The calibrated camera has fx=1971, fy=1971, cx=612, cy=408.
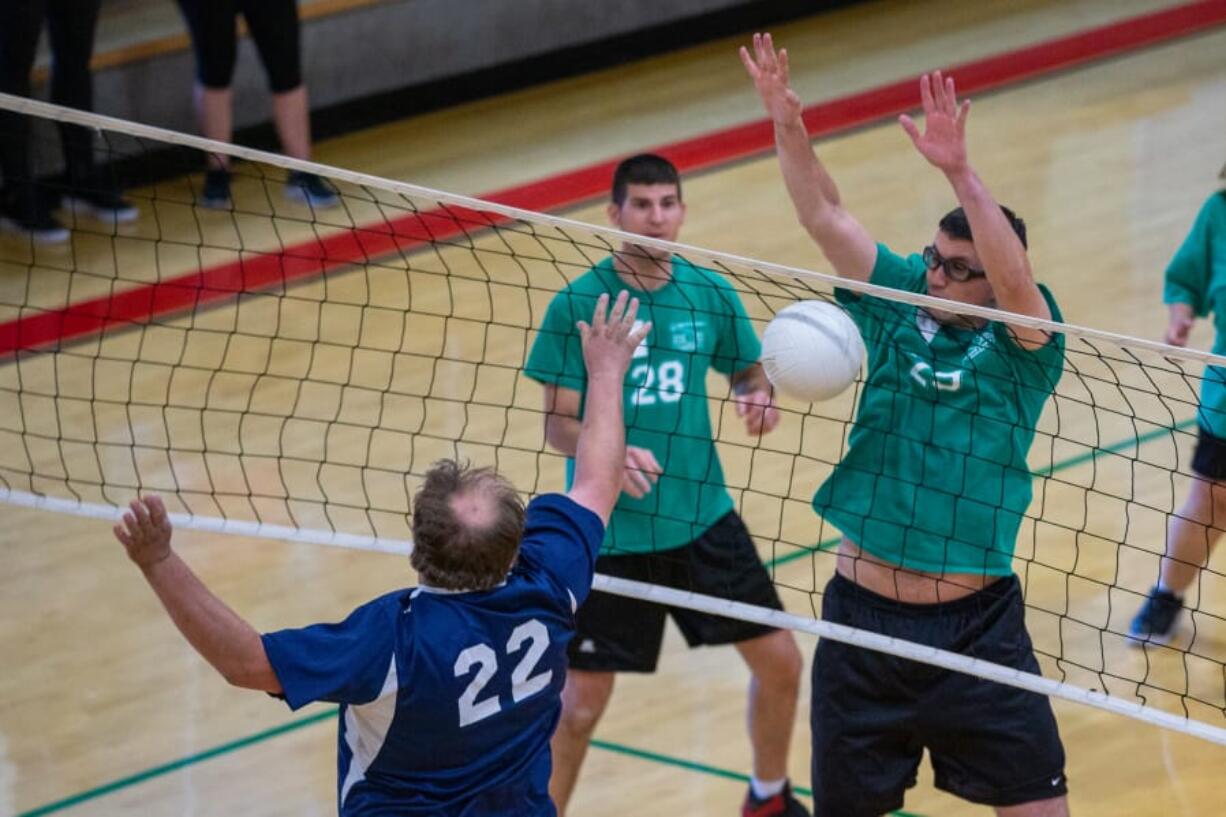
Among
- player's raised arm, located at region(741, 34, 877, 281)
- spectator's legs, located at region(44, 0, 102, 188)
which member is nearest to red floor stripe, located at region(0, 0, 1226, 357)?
spectator's legs, located at region(44, 0, 102, 188)

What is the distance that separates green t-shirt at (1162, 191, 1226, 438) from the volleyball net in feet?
0.47

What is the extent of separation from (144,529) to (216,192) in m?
6.39

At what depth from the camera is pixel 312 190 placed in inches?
377

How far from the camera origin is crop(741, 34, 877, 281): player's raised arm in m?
4.70

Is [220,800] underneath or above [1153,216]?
underneath

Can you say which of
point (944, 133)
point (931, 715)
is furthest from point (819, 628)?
point (944, 133)

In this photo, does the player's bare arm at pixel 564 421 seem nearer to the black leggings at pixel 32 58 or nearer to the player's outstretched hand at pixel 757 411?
the player's outstretched hand at pixel 757 411

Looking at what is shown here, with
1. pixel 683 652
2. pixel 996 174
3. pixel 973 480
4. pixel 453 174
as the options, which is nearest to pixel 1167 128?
pixel 996 174

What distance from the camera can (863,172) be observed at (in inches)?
384

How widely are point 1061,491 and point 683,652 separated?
5.34 feet

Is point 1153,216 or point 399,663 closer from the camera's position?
point 399,663

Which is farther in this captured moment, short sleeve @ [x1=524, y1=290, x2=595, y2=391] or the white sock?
the white sock

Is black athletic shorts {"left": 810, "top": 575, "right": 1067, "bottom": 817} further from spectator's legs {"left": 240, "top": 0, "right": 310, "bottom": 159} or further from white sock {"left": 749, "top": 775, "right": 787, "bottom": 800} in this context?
spectator's legs {"left": 240, "top": 0, "right": 310, "bottom": 159}

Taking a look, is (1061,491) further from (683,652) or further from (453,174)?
(453,174)
